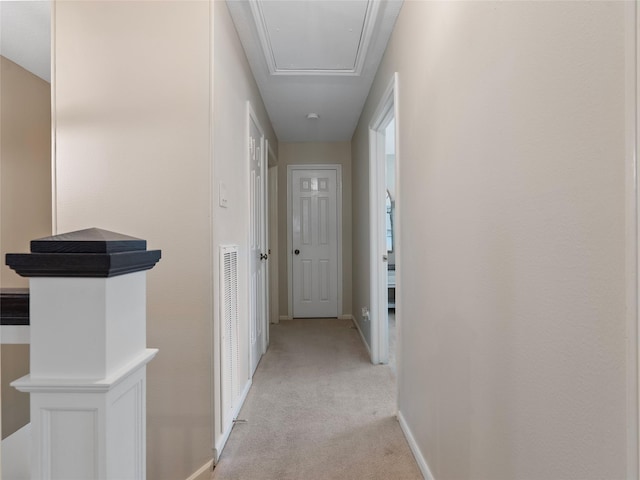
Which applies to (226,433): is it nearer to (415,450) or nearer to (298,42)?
(415,450)

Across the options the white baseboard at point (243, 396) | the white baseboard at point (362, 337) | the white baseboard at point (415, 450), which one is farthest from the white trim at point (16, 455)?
the white baseboard at point (362, 337)

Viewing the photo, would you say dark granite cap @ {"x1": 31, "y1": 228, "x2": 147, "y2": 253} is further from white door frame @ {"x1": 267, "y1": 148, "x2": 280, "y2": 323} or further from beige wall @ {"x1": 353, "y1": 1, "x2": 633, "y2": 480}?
white door frame @ {"x1": 267, "y1": 148, "x2": 280, "y2": 323}

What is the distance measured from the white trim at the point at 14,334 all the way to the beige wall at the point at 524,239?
3.13ft

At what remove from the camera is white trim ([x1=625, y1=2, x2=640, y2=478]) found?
0.58 metres

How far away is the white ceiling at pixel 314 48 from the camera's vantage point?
2141mm

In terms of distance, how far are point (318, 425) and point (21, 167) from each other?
2.59 metres

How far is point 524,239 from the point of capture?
2.94 ft

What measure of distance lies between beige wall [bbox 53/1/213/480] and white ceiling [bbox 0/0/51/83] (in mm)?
397

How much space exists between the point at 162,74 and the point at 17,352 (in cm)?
191

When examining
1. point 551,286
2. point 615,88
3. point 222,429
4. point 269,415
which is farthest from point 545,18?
point 269,415

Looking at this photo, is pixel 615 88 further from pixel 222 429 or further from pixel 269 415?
pixel 269 415

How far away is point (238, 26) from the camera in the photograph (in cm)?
229

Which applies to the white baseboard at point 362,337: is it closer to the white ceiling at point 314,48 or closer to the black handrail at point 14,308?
the white ceiling at point 314,48

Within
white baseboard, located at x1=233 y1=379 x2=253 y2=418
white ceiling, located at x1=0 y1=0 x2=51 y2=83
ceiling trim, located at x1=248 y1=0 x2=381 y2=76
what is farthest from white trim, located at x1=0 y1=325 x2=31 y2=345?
white ceiling, located at x1=0 y1=0 x2=51 y2=83
